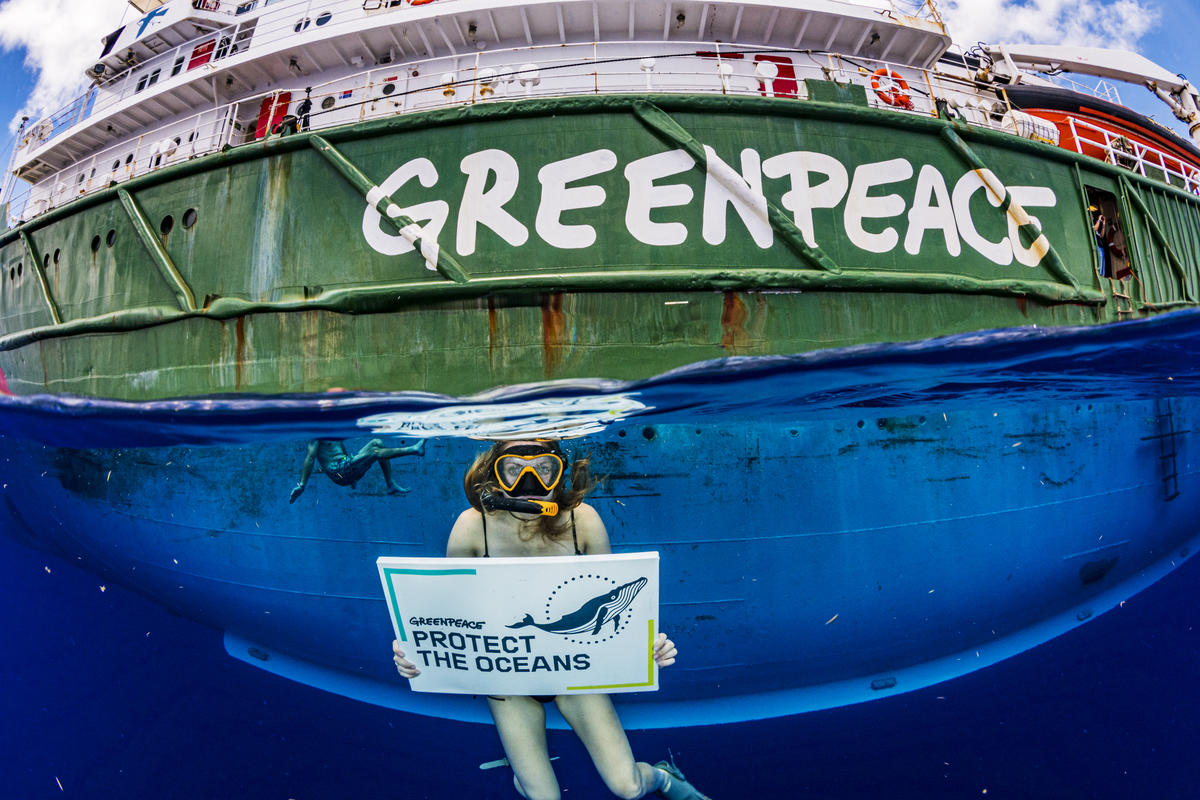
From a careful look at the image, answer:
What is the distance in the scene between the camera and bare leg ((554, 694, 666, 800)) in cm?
343

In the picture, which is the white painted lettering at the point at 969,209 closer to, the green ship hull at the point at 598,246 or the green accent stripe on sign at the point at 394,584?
the green ship hull at the point at 598,246

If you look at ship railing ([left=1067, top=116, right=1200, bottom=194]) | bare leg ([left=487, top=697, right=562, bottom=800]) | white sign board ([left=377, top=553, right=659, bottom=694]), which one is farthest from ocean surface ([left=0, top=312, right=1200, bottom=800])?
ship railing ([left=1067, top=116, right=1200, bottom=194])

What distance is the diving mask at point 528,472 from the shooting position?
318 centimetres

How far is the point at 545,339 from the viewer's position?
13.0 feet

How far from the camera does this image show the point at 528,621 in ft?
10.4

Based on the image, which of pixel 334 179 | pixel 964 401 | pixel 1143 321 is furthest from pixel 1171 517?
pixel 334 179

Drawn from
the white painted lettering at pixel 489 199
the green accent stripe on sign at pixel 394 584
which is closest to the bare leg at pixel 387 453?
the green accent stripe on sign at pixel 394 584

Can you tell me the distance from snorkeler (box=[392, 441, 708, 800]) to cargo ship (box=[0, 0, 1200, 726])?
47 centimetres

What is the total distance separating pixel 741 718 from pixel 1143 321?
4782 mm

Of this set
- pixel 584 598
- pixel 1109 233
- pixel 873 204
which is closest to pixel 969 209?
pixel 873 204

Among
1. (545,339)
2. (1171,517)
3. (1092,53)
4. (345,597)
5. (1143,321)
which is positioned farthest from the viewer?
(1092,53)

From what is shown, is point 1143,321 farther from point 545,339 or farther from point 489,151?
point 489,151

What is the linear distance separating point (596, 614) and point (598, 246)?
2.32 meters

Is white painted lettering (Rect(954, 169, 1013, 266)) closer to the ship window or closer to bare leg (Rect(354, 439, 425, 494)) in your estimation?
the ship window
